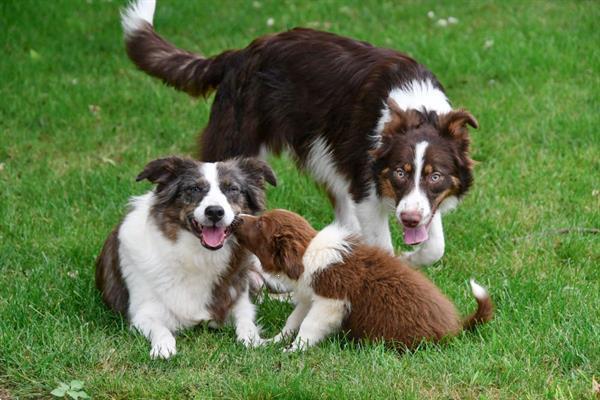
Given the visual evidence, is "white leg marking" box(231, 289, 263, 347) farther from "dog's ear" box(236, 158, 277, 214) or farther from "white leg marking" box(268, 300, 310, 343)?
"dog's ear" box(236, 158, 277, 214)

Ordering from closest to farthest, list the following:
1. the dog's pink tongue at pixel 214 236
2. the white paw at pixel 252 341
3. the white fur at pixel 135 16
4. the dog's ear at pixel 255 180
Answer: the white paw at pixel 252 341, the dog's pink tongue at pixel 214 236, the dog's ear at pixel 255 180, the white fur at pixel 135 16

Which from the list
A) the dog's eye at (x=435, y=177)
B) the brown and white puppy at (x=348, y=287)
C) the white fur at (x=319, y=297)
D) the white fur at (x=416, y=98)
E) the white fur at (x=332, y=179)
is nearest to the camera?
the brown and white puppy at (x=348, y=287)

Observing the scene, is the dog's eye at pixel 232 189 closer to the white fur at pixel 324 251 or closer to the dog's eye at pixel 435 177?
the white fur at pixel 324 251

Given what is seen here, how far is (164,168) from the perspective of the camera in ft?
19.4

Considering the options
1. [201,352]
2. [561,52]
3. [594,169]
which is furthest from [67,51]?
[201,352]

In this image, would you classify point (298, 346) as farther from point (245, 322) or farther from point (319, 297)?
point (245, 322)

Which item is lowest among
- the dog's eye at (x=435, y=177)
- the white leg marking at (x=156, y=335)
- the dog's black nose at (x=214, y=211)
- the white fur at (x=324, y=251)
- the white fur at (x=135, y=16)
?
the white leg marking at (x=156, y=335)

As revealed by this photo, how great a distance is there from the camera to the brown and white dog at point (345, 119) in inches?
245

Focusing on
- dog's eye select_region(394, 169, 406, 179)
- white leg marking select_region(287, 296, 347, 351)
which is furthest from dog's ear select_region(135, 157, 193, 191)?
dog's eye select_region(394, 169, 406, 179)

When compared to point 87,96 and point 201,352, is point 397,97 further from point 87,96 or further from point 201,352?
point 87,96

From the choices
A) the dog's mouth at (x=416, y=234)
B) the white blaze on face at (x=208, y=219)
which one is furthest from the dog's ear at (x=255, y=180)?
the dog's mouth at (x=416, y=234)

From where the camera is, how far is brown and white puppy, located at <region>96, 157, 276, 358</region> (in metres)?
5.82

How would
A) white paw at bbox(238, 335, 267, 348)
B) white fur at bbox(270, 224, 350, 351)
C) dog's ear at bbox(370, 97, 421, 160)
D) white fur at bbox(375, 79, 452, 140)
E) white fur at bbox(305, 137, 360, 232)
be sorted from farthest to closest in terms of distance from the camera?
white fur at bbox(305, 137, 360, 232)
white fur at bbox(375, 79, 452, 140)
dog's ear at bbox(370, 97, 421, 160)
white paw at bbox(238, 335, 267, 348)
white fur at bbox(270, 224, 350, 351)

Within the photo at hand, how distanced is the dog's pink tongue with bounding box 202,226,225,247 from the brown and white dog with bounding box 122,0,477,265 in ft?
3.55
